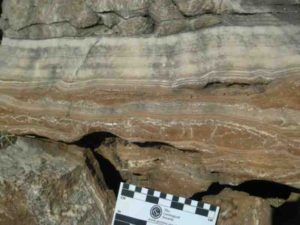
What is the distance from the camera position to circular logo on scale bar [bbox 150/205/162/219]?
4.21 metres

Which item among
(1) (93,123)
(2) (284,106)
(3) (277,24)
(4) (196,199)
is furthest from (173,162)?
(3) (277,24)

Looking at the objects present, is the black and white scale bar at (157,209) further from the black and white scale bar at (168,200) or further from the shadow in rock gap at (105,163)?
the shadow in rock gap at (105,163)

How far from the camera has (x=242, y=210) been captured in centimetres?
460

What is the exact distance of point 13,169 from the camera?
14.7ft

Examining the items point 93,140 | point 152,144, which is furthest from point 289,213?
point 93,140

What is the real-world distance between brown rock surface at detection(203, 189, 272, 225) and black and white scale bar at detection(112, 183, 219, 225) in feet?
1.29

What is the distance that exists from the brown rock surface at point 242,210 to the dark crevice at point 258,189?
0.21 ft

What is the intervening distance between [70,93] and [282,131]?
1.55 m

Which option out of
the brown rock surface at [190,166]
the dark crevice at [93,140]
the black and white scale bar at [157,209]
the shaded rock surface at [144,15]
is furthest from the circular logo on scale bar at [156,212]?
the shaded rock surface at [144,15]

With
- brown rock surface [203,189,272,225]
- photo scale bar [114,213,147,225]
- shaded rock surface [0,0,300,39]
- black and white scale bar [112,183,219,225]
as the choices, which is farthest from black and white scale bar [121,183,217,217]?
shaded rock surface [0,0,300,39]

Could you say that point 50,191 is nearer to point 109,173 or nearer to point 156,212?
point 109,173

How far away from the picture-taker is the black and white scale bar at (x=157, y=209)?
4.20 metres

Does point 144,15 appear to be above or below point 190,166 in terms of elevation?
above

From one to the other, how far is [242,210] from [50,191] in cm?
147
